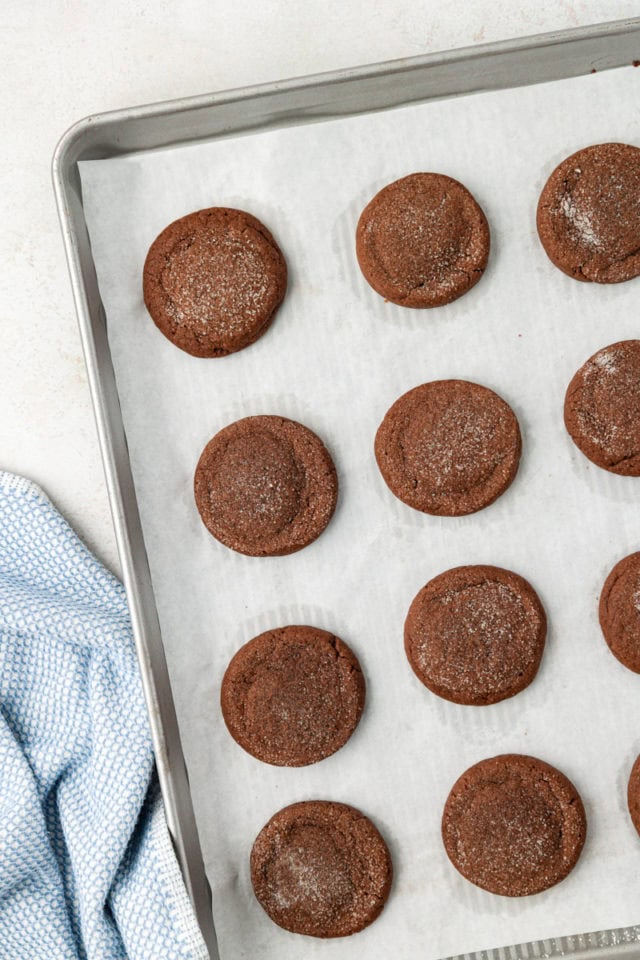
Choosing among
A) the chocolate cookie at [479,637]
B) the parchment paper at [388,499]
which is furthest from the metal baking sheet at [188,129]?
the chocolate cookie at [479,637]

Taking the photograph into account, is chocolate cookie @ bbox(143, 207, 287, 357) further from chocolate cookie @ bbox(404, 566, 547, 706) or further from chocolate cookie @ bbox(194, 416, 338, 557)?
chocolate cookie @ bbox(404, 566, 547, 706)

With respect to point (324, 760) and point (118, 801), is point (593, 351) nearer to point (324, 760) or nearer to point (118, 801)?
point (324, 760)

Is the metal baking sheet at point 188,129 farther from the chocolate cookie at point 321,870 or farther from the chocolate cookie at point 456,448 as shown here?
the chocolate cookie at point 456,448

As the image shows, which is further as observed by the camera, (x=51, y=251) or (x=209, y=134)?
(x=51, y=251)

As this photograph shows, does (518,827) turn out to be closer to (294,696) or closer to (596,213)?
(294,696)

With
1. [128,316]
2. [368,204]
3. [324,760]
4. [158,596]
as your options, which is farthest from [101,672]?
[368,204]

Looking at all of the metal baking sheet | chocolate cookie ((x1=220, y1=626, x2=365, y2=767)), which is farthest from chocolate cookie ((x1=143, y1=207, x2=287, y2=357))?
chocolate cookie ((x1=220, y1=626, x2=365, y2=767))
